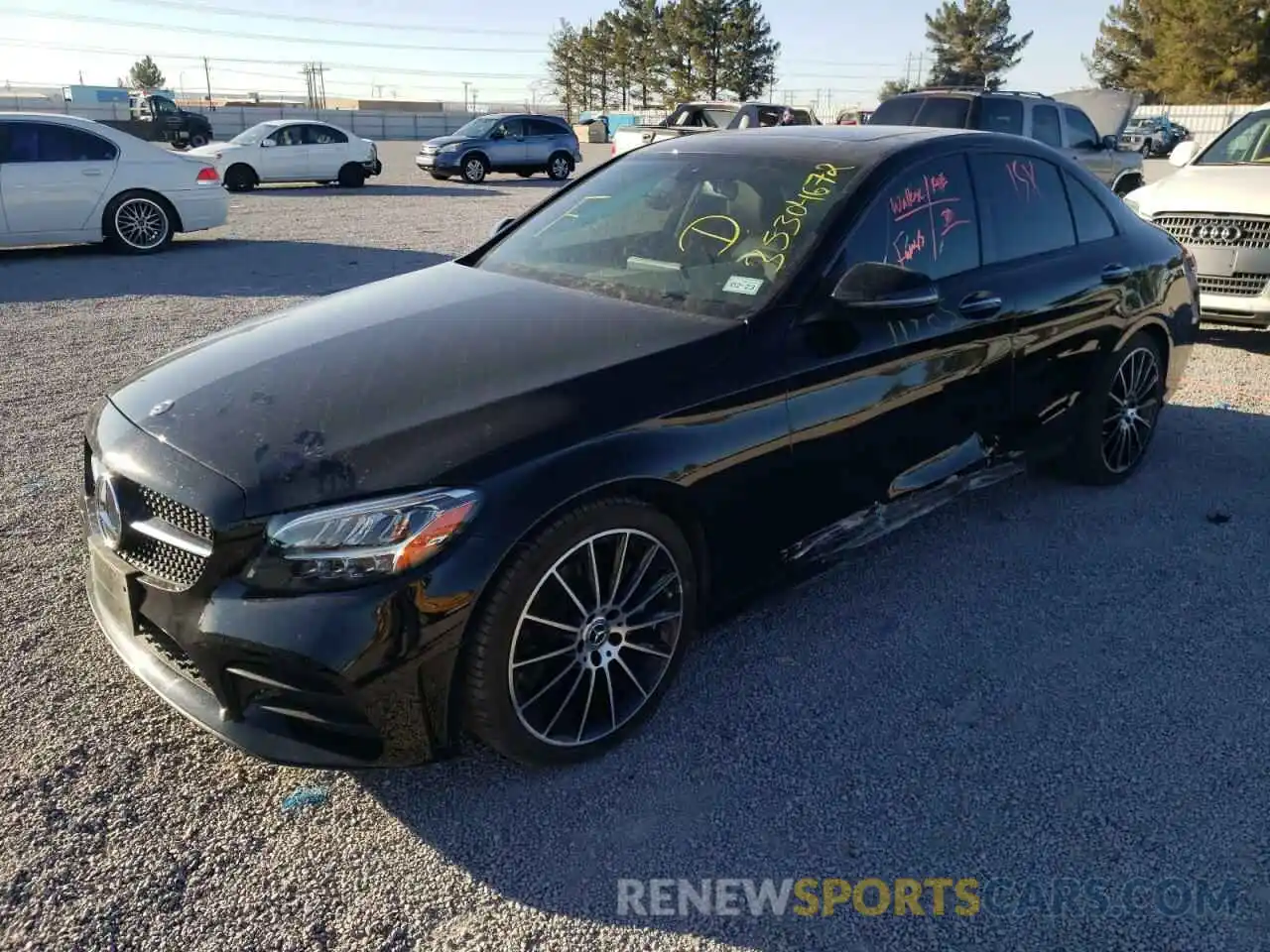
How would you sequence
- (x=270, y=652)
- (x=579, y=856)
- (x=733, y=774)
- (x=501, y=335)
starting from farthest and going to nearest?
(x=501, y=335)
(x=733, y=774)
(x=579, y=856)
(x=270, y=652)

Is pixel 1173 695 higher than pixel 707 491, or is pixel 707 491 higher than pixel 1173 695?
pixel 707 491

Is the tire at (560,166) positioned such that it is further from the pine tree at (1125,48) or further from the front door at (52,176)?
the pine tree at (1125,48)

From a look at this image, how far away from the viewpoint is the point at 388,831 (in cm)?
257

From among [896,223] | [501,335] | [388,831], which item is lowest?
[388,831]

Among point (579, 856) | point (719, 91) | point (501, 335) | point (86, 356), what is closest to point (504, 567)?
point (579, 856)

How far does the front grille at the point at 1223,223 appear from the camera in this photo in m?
6.99

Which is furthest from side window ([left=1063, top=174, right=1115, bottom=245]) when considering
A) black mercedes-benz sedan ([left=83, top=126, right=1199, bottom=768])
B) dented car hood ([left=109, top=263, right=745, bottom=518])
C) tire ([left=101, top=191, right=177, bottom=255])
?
tire ([left=101, top=191, right=177, bottom=255])

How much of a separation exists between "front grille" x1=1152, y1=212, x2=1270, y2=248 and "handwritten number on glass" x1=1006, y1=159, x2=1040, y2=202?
12.1ft

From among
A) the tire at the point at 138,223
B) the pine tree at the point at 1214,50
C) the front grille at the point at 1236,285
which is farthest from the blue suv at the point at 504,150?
the pine tree at the point at 1214,50

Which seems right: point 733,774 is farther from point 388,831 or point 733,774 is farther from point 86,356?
point 86,356

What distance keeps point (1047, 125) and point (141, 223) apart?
1112 cm

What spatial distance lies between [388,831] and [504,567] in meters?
0.77

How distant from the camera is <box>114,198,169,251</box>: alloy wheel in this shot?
1140 cm

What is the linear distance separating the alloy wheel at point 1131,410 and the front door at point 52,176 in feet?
35.1
